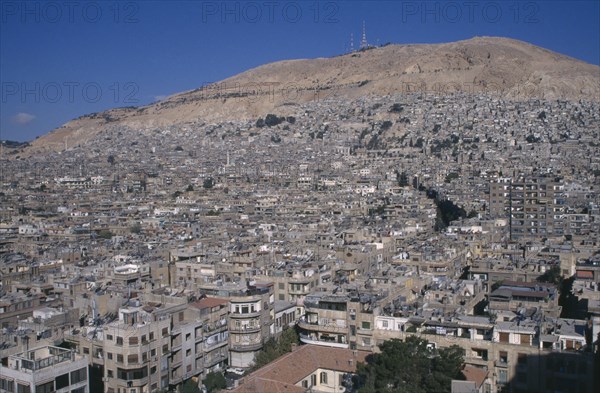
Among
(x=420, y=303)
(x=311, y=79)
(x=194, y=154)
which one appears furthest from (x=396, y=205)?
(x=311, y=79)

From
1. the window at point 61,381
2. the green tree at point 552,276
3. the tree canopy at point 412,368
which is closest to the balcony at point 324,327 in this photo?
the tree canopy at point 412,368

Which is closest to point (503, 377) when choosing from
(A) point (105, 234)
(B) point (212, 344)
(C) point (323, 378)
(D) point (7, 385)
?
(C) point (323, 378)

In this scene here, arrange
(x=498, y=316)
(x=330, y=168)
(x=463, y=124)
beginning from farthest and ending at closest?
(x=463, y=124)
(x=330, y=168)
(x=498, y=316)

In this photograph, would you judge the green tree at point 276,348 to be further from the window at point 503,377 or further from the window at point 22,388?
the window at point 22,388

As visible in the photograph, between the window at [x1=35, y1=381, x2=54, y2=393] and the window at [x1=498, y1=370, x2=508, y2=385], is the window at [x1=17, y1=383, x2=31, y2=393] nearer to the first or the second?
the window at [x1=35, y1=381, x2=54, y2=393]

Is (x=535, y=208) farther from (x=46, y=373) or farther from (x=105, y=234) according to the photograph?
(x=46, y=373)

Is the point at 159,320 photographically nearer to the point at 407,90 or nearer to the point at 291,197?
the point at 291,197

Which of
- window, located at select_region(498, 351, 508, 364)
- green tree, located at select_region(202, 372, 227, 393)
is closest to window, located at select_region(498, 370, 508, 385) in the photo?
window, located at select_region(498, 351, 508, 364)
